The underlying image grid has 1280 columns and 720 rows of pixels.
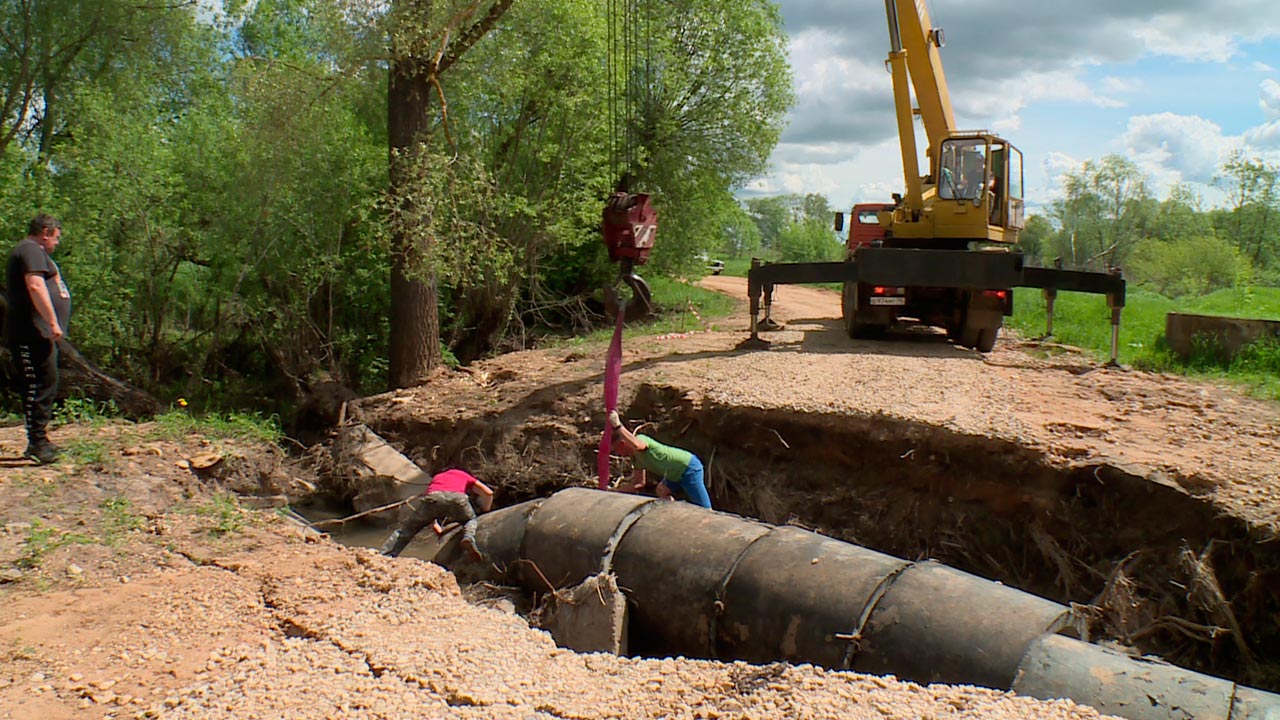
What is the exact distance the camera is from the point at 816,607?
459 cm

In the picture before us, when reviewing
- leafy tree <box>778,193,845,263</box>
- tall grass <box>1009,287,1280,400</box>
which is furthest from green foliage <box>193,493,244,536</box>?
leafy tree <box>778,193,845,263</box>

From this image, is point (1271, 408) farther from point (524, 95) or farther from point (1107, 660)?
point (524, 95)

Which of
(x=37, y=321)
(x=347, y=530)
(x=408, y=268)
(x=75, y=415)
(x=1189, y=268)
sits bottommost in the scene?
(x=347, y=530)

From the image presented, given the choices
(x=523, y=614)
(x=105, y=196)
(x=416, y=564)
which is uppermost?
(x=105, y=196)

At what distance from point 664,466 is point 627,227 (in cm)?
200

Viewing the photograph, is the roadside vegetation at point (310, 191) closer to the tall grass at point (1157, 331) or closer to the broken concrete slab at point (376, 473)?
the tall grass at point (1157, 331)

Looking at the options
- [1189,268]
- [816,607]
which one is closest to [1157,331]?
[816,607]

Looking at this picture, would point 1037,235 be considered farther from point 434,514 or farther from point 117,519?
point 117,519

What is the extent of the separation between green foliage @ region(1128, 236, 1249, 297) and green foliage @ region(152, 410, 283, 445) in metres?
28.2

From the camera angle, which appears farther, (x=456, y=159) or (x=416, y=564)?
(x=456, y=159)

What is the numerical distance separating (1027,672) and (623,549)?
2.46 metres

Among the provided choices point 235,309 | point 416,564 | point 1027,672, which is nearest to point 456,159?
point 235,309

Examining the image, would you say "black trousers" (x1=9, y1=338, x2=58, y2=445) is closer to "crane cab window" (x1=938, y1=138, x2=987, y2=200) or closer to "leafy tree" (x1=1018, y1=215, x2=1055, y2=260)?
"crane cab window" (x1=938, y1=138, x2=987, y2=200)

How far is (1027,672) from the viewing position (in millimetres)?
3918
